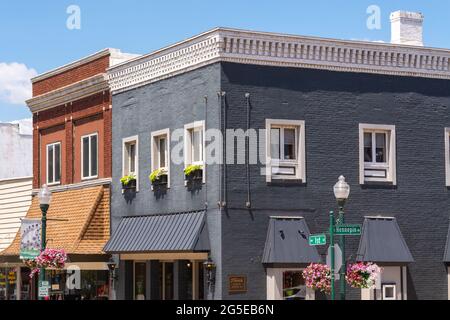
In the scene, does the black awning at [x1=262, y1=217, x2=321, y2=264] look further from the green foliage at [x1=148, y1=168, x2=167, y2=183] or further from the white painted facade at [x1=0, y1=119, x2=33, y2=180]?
the white painted facade at [x1=0, y1=119, x2=33, y2=180]

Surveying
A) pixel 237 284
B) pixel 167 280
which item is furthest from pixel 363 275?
pixel 167 280

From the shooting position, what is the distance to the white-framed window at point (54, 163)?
Answer: 43969mm

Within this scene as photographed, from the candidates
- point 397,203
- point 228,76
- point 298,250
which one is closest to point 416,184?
point 397,203

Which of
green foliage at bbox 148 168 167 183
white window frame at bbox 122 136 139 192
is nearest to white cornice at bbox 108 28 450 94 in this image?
white window frame at bbox 122 136 139 192

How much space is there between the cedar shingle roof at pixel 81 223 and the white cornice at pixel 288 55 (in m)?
5.26

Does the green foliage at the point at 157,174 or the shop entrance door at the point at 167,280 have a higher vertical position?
the green foliage at the point at 157,174

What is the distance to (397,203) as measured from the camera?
34.6 metres

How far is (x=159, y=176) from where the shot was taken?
35594 mm

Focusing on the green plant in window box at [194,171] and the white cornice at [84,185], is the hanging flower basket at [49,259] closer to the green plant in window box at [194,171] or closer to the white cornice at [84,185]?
the green plant in window box at [194,171]

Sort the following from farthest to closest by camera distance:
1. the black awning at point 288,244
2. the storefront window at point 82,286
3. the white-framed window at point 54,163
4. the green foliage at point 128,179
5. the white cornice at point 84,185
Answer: the white-framed window at point 54,163 < the storefront window at point 82,286 < the white cornice at point 84,185 < the green foliage at point 128,179 < the black awning at point 288,244

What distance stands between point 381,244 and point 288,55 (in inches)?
270

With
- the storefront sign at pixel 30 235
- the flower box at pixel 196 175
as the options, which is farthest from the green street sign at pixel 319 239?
the storefront sign at pixel 30 235

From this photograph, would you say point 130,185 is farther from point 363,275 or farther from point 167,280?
point 363,275

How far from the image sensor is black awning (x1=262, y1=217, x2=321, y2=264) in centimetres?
3198
